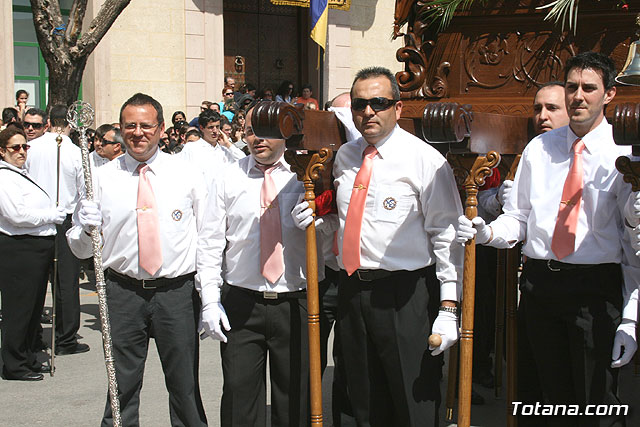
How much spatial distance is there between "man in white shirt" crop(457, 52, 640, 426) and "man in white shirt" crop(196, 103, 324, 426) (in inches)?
43.0

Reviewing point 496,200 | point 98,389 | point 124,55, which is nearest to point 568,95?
point 496,200

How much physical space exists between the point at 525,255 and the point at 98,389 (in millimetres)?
3913

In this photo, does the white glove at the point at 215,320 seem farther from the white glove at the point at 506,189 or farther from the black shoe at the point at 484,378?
the black shoe at the point at 484,378

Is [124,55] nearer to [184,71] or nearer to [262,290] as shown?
[184,71]

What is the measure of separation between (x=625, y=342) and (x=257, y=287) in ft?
6.22

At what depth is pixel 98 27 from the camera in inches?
481

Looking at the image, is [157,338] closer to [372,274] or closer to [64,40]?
[372,274]

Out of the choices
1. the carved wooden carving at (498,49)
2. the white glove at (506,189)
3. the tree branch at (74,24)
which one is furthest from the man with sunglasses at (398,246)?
the tree branch at (74,24)

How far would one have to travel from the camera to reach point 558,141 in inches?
161

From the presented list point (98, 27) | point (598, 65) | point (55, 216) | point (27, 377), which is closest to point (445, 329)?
point (598, 65)

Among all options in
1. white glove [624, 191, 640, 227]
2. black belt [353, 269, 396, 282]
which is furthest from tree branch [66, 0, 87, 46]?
white glove [624, 191, 640, 227]

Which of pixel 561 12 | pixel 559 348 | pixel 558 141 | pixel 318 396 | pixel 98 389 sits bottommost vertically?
pixel 98 389

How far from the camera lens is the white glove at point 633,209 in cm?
360

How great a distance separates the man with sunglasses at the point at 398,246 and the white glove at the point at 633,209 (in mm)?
821
